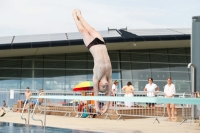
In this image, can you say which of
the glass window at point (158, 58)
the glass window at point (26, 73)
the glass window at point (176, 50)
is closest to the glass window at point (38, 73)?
the glass window at point (26, 73)

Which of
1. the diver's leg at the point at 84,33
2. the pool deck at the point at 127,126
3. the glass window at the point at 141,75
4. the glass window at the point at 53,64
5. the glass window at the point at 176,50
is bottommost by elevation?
the pool deck at the point at 127,126

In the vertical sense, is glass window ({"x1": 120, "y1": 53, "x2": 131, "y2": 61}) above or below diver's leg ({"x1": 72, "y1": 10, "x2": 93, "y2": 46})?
above

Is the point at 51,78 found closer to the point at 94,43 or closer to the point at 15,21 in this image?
the point at 15,21

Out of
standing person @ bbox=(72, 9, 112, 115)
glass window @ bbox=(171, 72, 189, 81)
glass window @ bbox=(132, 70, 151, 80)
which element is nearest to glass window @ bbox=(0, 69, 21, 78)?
glass window @ bbox=(132, 70, 151, 80)

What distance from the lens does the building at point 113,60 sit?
28328mm

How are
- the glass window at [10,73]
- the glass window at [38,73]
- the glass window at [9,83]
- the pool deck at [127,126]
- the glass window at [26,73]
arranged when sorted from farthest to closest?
the glass window at [38,73], the glass window at [26,73], the glass window at [10,73], the glass window at [9,83], the pool deck at [127,126]

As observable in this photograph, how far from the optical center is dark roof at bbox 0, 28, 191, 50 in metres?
26.9

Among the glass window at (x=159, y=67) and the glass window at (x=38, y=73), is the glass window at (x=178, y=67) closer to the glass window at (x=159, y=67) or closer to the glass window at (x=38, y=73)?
the glass window at (x=159, y=67)

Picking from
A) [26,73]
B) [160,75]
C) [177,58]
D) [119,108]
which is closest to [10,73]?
[26,73]

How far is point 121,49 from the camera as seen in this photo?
31891mm

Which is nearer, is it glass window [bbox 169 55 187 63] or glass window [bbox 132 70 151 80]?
glass window [bbox 132 70 151 80]

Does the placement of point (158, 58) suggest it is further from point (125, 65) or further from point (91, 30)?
point (91, 30)

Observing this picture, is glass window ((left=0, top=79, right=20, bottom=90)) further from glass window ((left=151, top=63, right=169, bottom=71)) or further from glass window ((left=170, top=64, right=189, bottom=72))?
glass window ((left=170, top=64, right=189, bottom=72))

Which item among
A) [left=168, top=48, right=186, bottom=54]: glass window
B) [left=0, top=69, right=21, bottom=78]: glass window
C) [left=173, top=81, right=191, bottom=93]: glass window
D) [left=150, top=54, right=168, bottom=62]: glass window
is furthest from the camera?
[left=168, top=48, right=186, bottom=54]: glass window
